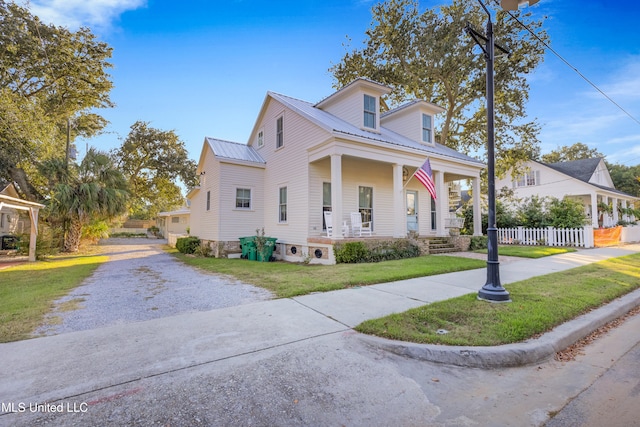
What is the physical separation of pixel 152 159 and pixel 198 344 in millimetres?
28008

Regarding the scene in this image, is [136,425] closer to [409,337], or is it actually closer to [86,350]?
[86,350]

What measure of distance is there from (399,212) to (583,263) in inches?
233

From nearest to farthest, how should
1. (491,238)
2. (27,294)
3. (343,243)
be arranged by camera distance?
(491,238) → (27,294) → (343,243)

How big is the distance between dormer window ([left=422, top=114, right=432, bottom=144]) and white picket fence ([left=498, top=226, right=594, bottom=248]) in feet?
23.0

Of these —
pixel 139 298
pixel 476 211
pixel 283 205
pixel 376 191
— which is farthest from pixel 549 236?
pixel 139 298

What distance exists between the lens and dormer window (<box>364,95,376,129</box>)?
43.8 feet

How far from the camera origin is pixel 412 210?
593 inches

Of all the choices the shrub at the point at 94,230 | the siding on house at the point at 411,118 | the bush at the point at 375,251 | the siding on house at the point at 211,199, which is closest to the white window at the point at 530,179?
the siding on house at the point at 411,118

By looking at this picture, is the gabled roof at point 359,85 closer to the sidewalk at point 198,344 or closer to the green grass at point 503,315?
the green grass at point 503,315

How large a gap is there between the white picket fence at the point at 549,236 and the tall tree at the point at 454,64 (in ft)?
22.0

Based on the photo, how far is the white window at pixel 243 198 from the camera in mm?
14164

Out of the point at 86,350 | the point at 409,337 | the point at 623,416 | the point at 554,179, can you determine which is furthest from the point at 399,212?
the point at 554,179

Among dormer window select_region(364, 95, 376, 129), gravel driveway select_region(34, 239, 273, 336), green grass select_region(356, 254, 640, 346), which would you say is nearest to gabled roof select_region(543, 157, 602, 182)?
dormer window select_region(364, 95, 376, 129)

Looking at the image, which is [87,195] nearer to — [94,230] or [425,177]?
[94,230]
